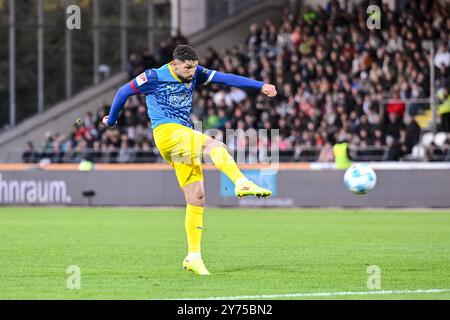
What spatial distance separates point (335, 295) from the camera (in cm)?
1038

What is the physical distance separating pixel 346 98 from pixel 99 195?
7.88 metres

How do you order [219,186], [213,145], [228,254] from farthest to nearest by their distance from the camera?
[219,186], [228,254], [213,145]

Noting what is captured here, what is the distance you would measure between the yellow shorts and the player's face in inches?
23.0

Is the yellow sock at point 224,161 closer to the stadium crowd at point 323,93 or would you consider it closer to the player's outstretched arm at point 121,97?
the player's outstretched arm at point 121,97

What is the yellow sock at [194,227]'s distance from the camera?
12.9 m

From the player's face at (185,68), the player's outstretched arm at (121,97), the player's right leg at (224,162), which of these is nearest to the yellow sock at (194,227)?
the player's right leg at (224,162)

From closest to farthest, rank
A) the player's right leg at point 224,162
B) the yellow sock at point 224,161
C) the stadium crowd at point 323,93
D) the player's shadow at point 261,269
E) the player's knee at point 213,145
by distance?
the player's right leg at point 224,162, the yellow sock at point 224,161, the player's knee at point 213,145, the player's shadow at point 261,269, the stadium crowd at point 323,93

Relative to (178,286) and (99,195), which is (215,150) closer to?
(178,286)

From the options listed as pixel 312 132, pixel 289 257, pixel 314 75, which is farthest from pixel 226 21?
pixel 289 257

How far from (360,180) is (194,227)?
6.18 metres

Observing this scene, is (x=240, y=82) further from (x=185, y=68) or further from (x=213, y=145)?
(x=213, y=145)

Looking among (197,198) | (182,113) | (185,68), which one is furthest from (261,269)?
(185,68)

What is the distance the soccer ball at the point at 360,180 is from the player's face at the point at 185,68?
6063 millimetres

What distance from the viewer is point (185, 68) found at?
41.8 feet
